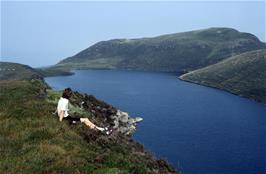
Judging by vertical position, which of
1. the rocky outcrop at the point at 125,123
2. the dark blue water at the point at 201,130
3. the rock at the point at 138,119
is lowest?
the dark blue water at the point at 201,130

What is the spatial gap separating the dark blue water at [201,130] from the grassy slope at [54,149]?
46.4 m

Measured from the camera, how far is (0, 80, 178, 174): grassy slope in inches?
797

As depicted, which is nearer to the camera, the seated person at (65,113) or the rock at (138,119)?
the seated person at (65,113)

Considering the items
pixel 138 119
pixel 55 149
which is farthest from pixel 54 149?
pixel 138 119

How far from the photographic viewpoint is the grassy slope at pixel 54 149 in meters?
20.2

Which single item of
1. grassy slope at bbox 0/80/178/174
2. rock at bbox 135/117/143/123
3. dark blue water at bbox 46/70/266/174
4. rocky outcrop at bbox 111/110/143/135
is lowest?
dark blue water at bbox 46/70/266/174

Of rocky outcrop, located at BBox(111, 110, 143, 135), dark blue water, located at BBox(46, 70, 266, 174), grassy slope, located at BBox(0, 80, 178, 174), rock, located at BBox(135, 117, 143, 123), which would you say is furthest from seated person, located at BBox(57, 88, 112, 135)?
rock, located at BBox(135, 117, 143, 123)

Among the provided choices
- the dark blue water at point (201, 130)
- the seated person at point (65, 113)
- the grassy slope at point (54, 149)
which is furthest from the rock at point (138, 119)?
the seated person at point (65, 113)

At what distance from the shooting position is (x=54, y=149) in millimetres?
22469

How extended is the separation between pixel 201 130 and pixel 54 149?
8322 cm

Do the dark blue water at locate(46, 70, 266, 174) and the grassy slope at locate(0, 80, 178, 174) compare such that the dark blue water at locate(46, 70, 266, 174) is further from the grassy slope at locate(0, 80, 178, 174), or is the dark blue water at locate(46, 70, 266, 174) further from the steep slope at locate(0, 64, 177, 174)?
the grassy slope at locate(0, 80, 178, 174)

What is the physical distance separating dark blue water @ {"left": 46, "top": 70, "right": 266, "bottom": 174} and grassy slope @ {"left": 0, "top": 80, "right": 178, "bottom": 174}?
152 ft

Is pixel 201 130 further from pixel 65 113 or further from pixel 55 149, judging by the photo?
pixel 55 149

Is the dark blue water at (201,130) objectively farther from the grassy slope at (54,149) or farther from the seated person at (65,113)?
the grassy slope at (54,149)
